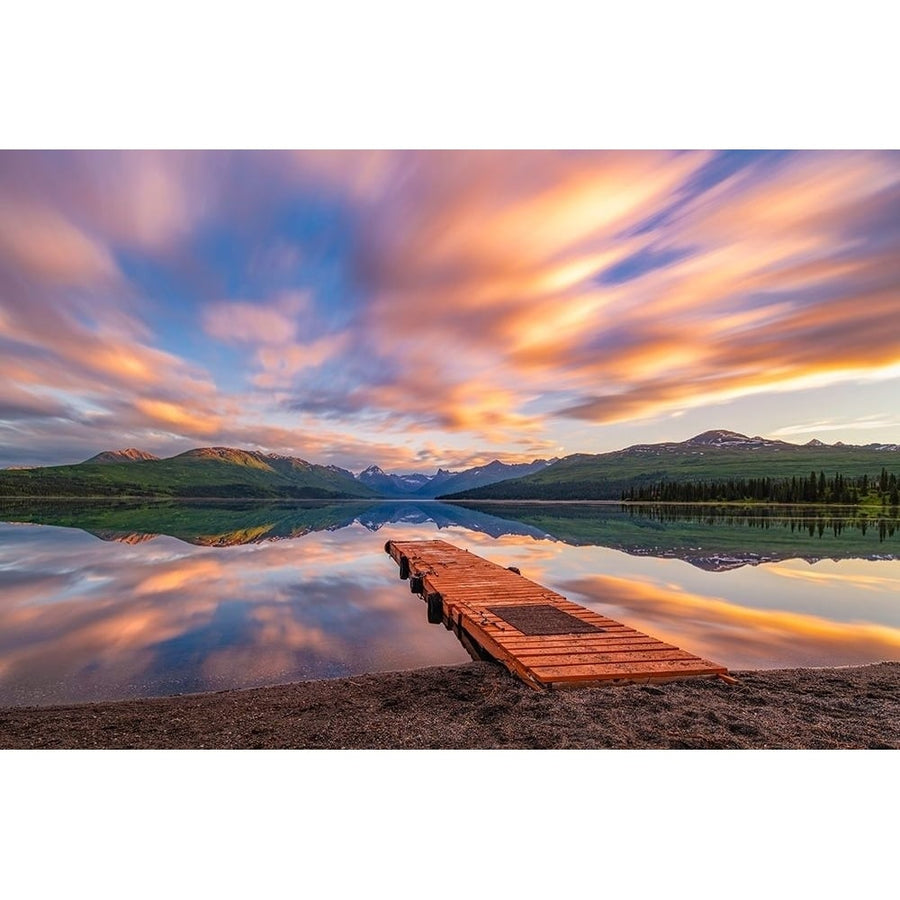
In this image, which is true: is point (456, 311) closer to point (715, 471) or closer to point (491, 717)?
point (491, 717)

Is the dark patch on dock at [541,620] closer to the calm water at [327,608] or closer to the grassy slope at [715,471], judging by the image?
the calm water at [327,608]

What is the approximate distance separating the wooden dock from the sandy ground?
0.67 feet

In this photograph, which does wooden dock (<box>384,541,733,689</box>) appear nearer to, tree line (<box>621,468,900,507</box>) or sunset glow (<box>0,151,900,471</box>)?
sunset glow (<box>0,151,900,471</box>)

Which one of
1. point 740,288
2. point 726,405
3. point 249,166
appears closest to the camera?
point 249,166

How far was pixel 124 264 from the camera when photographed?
55.8ft

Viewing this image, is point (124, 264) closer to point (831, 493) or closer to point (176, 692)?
point (176, 692)

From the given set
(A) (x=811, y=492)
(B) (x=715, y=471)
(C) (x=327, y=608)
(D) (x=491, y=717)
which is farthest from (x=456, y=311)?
(B) (x=715, y=471)

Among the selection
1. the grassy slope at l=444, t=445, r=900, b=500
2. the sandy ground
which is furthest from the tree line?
the sandy ground

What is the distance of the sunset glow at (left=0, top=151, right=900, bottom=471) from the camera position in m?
11.3

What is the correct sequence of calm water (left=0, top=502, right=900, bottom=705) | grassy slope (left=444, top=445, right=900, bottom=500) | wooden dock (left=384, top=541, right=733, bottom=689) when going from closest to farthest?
wooden dock (left=384, top=541, right=733, bottom=689) < calm water (left=0, top=502, right=900, bottom=705) < grassy slope (left=444, top=445, right=900, bottom=500)

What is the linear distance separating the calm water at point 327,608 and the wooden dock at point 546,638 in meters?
0.75

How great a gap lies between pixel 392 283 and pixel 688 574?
43.6 ft

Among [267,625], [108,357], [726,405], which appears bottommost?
[267,625]
